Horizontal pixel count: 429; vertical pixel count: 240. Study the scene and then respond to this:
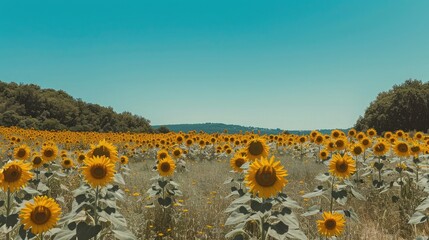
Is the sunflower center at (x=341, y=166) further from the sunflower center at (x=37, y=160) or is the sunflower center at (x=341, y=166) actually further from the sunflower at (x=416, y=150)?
the sunflower center at (x=37, y=160)

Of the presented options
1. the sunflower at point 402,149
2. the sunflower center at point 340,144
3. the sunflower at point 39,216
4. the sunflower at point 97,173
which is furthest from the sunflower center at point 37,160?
the sunflower at point 402,149

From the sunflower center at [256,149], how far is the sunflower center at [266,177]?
142 cm

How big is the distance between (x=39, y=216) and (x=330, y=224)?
10.4ft

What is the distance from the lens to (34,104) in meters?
44.0

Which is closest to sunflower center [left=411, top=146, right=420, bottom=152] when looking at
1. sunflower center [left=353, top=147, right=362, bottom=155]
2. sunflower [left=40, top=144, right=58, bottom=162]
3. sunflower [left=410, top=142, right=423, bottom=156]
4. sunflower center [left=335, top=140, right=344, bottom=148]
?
sunflower [left=410, top=142, right=423, bottom=156]

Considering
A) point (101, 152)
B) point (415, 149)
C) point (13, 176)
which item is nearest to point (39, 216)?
point (13, 176)

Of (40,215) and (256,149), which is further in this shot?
(256,149)

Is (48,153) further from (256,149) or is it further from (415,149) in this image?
(415,149)

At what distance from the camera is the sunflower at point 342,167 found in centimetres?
514

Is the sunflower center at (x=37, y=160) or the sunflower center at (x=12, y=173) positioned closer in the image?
the sunflower center at (x=12, y=173)

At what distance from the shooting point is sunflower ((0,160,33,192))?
4324 millimetres

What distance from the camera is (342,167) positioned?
16.9ft

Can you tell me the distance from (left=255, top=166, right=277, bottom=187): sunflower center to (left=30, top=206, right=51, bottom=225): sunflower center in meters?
2.22

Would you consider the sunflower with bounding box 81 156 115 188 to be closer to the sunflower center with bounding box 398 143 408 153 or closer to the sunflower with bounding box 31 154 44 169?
the sunflower with bounding box 31 154 44 169
